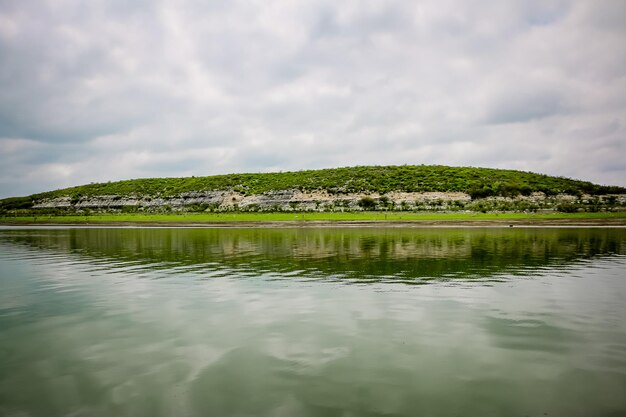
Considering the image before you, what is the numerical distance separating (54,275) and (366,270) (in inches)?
569

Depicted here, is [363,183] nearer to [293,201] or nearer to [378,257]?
[293,201]

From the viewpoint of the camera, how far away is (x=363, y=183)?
110 metres

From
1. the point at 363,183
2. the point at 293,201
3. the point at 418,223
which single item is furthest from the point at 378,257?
the point at 363,183

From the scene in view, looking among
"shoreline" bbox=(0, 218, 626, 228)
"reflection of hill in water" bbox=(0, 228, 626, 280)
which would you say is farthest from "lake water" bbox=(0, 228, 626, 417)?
"shoreline" bbox=(0, 218, 626, 228)

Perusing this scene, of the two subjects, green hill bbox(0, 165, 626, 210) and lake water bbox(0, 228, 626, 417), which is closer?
lake water bbox(0, 228, 626, 417)

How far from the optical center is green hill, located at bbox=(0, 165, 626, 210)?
101500mm

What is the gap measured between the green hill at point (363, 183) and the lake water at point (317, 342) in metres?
85.4

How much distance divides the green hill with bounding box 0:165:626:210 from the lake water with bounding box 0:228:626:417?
85425mm

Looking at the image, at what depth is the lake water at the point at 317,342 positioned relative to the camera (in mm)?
6789

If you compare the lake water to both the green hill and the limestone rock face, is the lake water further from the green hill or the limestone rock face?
the green hill

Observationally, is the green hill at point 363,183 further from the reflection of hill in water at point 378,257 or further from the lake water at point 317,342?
the lake water at point 317,342

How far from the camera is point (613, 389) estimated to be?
7.08 metres

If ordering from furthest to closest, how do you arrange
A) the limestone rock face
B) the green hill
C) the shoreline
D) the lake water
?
1. the green hill
2. the limestone rock face
3. the shoreline
4. the lake water

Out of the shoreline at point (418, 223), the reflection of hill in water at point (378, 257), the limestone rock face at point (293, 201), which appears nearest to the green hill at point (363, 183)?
the limestone rock face at point (293, 201)
